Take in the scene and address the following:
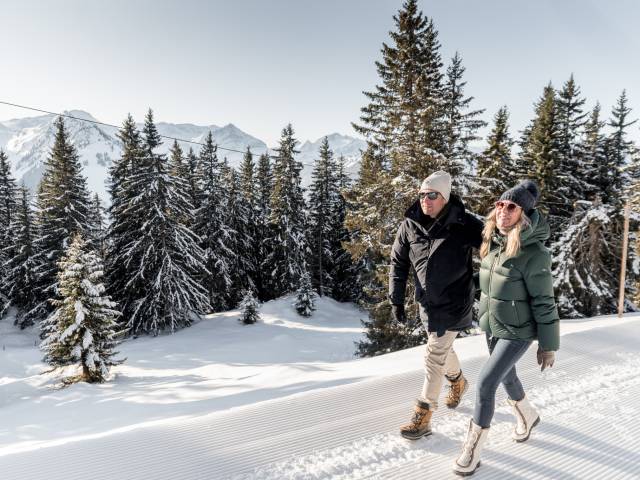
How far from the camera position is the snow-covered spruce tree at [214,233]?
90.3 ft

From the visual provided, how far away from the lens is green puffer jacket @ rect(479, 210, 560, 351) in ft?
8.60

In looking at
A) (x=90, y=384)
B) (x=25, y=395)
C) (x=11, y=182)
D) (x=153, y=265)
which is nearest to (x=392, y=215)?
(x=90, y=384)

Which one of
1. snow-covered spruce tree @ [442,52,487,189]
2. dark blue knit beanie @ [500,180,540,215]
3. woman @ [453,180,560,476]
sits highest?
snow-covered spruce tree @ [442,52,487,189]

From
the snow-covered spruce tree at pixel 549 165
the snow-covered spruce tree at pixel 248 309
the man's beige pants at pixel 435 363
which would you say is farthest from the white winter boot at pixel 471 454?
the snow-covered spruce tree at pixel 549 165

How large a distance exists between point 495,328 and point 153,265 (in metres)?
21.1

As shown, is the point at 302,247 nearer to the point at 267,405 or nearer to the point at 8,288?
the point at 8,288

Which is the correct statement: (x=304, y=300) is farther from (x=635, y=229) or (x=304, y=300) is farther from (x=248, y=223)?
(x=635, y=229)

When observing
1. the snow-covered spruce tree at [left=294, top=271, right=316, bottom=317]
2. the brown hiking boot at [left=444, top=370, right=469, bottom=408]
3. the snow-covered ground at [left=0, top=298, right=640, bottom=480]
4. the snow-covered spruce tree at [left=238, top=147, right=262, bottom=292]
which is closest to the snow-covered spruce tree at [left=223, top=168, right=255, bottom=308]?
the snow-covered spruce tree at [left=238, top=147, right=262, bottom=292]

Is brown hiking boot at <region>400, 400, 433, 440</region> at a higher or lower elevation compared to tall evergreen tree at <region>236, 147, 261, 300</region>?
lower

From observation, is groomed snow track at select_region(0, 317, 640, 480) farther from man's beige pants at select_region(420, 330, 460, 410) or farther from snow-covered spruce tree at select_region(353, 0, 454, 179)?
snow-covered spruce tree at select_region(353, 0, 454, 179)

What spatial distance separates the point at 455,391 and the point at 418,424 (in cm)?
79

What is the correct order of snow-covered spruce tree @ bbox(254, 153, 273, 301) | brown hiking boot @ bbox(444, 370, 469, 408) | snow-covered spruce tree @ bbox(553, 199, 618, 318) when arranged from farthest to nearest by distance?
snow-covered spruce tree @ bbox(254, 153, 273, 301) → snow-covered spruce tree @ bbox(553, 199, 618, 318) → brown hiking boot @ bbox(444, 370, 469, 408)

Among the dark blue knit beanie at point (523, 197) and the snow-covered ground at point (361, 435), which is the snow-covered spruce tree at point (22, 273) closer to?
the snow-covered ground at point (361, 435)

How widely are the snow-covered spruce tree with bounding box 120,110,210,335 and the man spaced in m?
19.4
